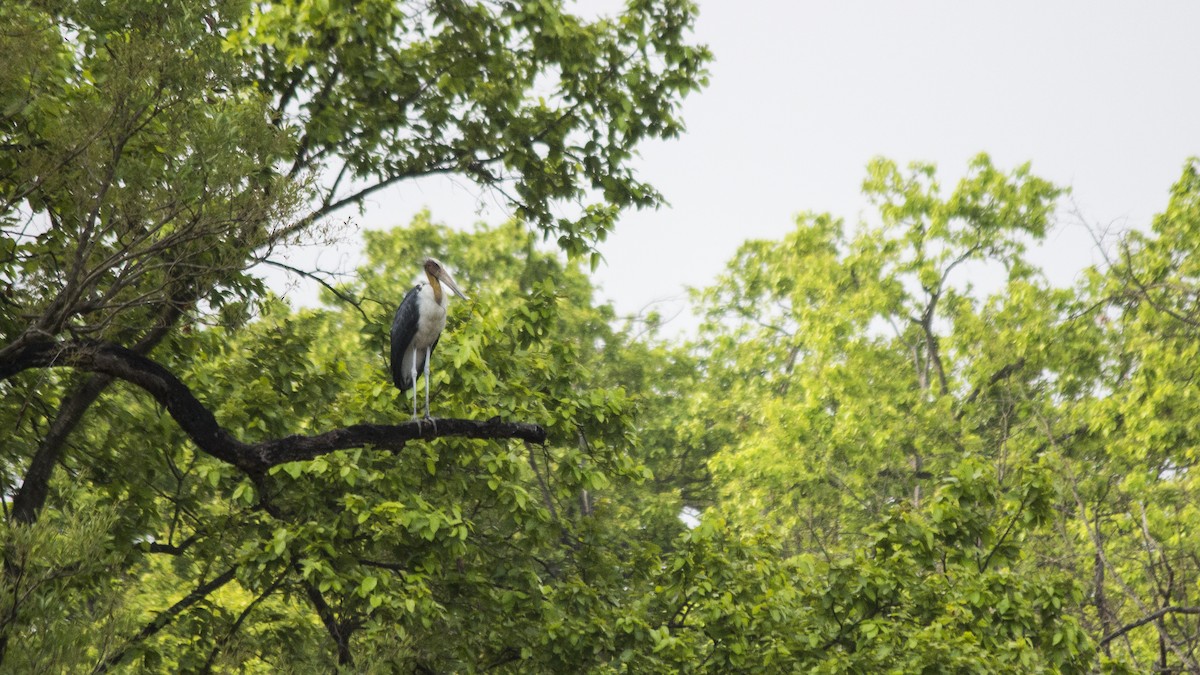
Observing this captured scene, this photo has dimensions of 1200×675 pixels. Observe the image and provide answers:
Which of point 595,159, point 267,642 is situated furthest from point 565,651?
point 595,159

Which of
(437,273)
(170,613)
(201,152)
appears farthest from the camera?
(437,273)

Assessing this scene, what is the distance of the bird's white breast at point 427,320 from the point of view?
1029 cm

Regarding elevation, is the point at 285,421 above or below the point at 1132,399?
below

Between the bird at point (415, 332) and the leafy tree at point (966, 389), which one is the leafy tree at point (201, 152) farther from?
the leafy tree at point (966, 389)

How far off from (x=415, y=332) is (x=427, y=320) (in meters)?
0.15

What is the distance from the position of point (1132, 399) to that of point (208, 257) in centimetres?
1905

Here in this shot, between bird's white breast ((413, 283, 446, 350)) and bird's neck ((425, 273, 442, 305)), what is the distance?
0.08 m

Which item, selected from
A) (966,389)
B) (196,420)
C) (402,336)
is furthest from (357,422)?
(966,389)

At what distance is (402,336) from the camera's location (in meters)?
10.3

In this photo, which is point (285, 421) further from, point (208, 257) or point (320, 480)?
point (208, 257)

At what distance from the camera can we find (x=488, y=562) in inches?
435

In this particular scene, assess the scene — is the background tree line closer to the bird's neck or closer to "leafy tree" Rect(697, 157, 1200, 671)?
the bird's neck

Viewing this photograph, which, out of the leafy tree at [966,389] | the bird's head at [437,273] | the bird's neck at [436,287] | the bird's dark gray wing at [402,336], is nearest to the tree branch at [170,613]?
the bird's dark gray wing at [402,336]

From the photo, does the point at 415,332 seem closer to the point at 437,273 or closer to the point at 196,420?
the point at 437,273
